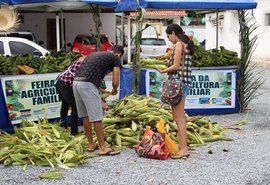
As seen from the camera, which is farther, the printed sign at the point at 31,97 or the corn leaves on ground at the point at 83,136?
the printed sign at the point at 31,97

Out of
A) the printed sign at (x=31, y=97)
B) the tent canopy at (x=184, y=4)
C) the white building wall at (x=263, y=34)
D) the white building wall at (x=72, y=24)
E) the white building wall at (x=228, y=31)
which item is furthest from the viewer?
the white building wall at (x=72, y=24)

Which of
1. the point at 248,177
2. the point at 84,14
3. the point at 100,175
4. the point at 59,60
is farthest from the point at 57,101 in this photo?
the point at 84,14

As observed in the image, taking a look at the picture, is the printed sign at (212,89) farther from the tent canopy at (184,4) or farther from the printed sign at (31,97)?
the printed sign at (31,97)

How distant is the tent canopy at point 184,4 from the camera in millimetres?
9141

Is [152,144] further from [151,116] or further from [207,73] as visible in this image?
[207,73]

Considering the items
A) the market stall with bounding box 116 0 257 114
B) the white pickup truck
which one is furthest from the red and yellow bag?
the white pickup truck

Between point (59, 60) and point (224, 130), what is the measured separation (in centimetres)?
304

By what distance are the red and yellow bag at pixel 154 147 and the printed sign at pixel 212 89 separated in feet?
10.8

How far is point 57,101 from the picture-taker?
8453 mm

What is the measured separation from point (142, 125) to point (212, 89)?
2.75 meters

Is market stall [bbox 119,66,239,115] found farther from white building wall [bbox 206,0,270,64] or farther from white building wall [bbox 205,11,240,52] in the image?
white building wall [bbox 205,11,240,52]

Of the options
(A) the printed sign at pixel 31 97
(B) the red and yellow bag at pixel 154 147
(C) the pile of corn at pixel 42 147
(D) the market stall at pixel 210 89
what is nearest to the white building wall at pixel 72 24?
(D) the market stall at pixel 210 89

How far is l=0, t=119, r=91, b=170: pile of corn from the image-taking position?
611 centimetres

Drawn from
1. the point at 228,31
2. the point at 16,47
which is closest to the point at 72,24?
the point at 228,31
